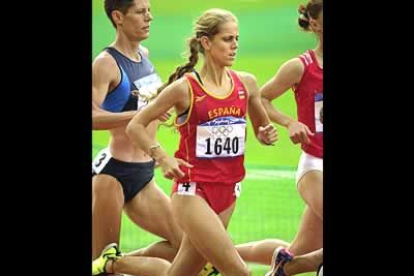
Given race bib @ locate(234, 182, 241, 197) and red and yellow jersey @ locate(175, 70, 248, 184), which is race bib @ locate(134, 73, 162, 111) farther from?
race bib @ locate(234, 182, 241, 197)

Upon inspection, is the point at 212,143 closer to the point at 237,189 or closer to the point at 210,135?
the point at 210,135

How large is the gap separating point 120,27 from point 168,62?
28cm

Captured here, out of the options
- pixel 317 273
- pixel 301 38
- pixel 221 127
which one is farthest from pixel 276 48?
pixel 317 273

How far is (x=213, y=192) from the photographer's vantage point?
4875mm

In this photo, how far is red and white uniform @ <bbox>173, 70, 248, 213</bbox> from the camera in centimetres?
484

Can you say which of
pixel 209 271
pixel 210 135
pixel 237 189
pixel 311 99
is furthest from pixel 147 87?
pixel 209 271

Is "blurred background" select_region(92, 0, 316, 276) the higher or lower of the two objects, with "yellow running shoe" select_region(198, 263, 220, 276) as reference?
higher

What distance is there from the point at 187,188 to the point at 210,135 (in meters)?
0.27

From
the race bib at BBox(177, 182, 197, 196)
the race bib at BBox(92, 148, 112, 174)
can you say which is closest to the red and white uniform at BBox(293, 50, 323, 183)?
the race bib at BBox(177, 182, 197, 196)

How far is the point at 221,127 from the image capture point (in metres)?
4.85

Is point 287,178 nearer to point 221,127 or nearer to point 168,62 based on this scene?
point 221,127

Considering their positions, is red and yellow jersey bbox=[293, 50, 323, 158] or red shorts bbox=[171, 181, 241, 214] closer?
red shorts bbox=[171, 181, 241, 214]

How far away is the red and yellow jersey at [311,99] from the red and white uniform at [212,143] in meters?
0.29

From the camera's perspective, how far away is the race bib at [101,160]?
5.00 m
